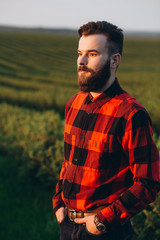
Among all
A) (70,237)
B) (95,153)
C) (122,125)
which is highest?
(122,125)

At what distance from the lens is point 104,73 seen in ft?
6.03

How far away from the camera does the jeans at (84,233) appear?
1.89 metres

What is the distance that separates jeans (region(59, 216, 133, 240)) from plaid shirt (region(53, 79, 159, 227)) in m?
0.15

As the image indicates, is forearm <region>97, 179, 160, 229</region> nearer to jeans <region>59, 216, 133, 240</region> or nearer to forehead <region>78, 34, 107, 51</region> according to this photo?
jeans <region>59, 216, 133, 240</region>

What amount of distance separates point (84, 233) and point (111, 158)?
61 cm

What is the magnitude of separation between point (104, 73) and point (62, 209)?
3.71 ft

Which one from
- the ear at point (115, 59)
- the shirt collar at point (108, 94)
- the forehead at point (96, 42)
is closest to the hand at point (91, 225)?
the shirt collar at point (108, 94)

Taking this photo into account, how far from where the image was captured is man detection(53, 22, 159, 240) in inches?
67.2

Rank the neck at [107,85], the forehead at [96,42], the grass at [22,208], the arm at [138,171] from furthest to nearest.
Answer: the grass at [22,208] < the neck at [107,85] < the forehead at [96,42] < the arm at [138,171]

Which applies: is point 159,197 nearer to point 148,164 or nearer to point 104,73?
point 148,164

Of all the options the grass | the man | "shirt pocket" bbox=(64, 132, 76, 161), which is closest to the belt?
the man

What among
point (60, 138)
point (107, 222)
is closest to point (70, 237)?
point (107, 222)

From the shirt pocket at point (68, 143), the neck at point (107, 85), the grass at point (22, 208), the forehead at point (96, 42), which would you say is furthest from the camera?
the grass at point (22, 208)

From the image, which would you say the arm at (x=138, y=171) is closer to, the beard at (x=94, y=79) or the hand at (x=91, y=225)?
the hand at (x=91, y=225)
